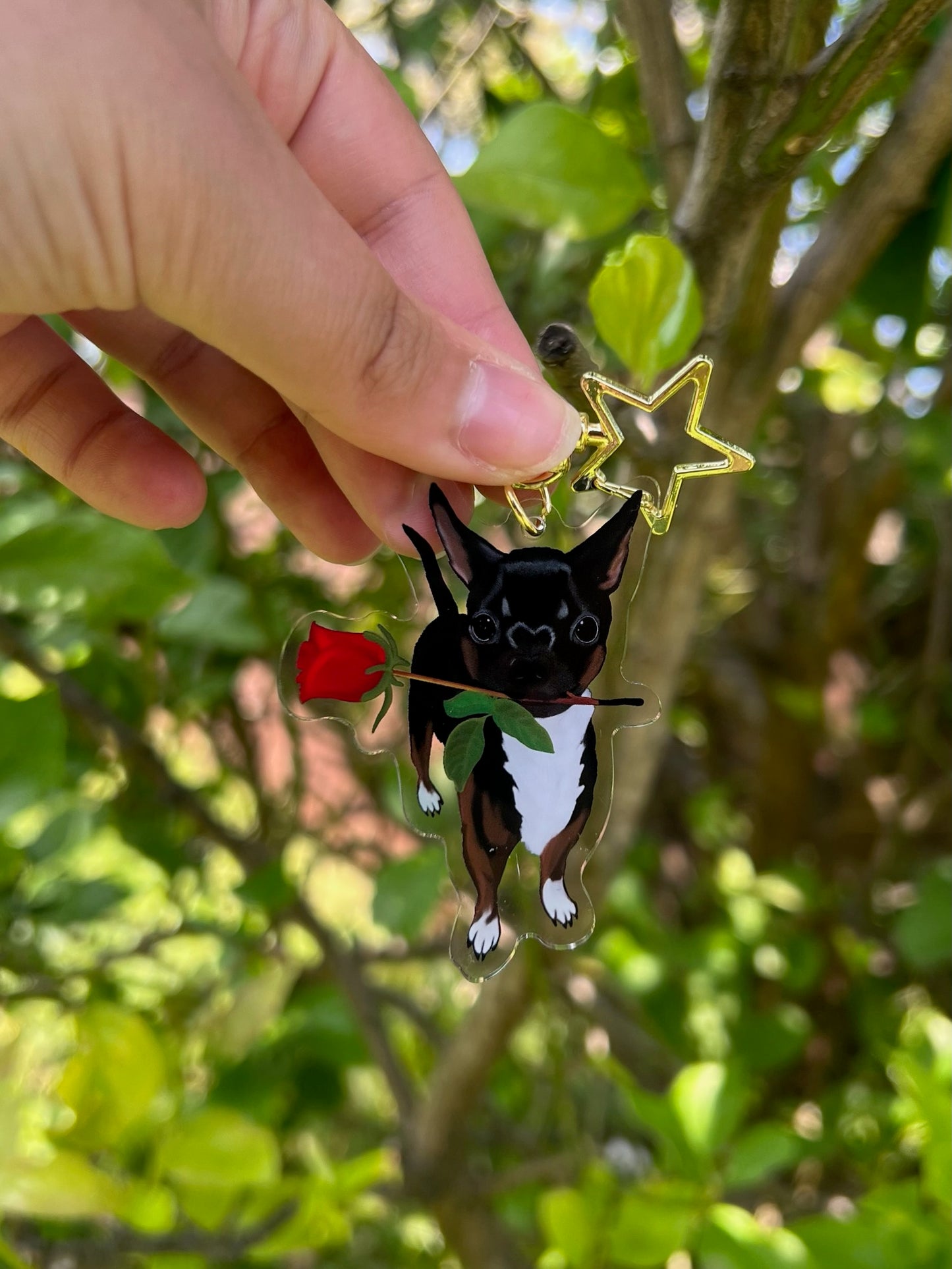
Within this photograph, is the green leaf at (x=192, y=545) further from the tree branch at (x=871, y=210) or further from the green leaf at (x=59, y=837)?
the tree branch at (x=871, y=210)

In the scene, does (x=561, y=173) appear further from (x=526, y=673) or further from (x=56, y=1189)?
(x=56, y=1189)

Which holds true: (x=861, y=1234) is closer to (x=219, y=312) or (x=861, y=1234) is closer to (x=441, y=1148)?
(x=441, y=1148)

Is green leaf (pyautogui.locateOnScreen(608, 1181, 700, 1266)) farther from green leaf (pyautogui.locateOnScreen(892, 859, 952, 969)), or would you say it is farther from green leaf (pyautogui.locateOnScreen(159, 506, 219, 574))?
green leaf (pyautogui.locateOnScreen(159, 506, 219, 574))

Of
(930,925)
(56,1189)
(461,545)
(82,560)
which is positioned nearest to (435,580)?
(461,545)

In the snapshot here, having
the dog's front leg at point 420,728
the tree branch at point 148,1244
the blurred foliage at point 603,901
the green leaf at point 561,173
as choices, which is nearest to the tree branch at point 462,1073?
the blurred foliage at point 603,901

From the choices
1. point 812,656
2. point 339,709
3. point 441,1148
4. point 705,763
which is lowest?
point 705,763

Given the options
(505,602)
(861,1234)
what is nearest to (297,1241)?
(861,1234)

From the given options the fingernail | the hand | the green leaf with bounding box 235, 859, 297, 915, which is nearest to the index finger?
the hand
